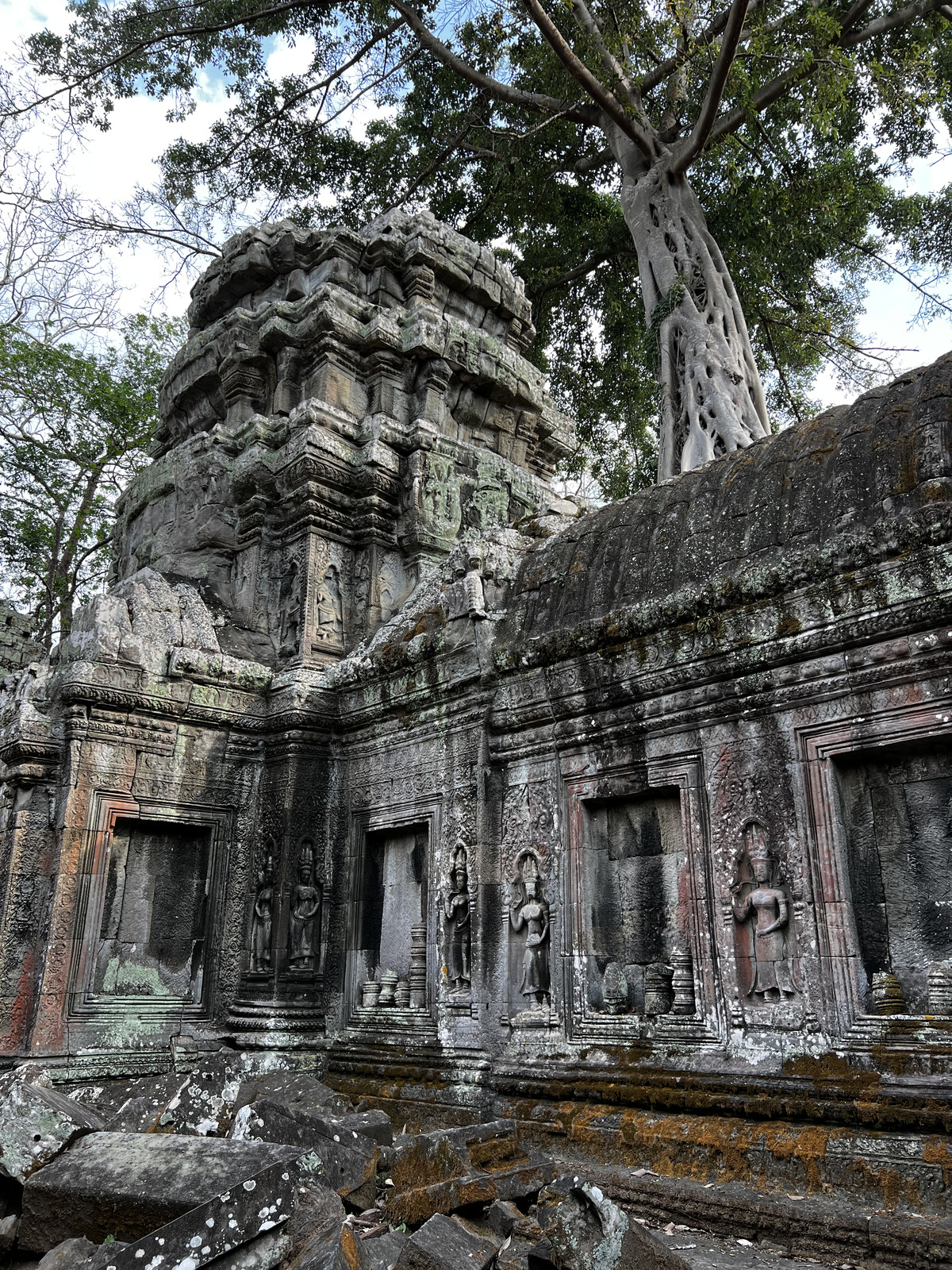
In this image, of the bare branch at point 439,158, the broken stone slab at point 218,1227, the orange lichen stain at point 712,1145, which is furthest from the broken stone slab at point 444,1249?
the bare branch at point 439,158

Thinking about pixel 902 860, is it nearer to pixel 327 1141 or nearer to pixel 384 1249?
pixel 384 1249

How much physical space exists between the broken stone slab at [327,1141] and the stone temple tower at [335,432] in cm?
410

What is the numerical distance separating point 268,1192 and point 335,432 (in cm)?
685

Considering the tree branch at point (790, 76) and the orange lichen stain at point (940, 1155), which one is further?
the tree branch at point (790, 76)

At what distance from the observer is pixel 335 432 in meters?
8.85

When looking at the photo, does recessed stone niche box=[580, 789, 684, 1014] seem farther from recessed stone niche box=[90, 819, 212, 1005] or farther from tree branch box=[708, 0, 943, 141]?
tree branch box=[708, 0, 943, 141]

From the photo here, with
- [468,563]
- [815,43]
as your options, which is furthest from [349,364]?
[815,43]

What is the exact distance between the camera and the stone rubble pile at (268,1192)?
3018mm

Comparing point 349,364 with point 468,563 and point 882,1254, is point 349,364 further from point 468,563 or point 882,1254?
point 882,1254

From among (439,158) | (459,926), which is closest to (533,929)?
(459,926)

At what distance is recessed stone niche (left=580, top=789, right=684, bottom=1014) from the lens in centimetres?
532

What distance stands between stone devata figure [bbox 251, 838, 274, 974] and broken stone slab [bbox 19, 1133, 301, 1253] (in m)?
3.32

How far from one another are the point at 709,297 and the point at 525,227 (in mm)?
6438

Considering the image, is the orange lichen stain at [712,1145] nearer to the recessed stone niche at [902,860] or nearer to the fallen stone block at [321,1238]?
the recessed stone niche at [902,860]
